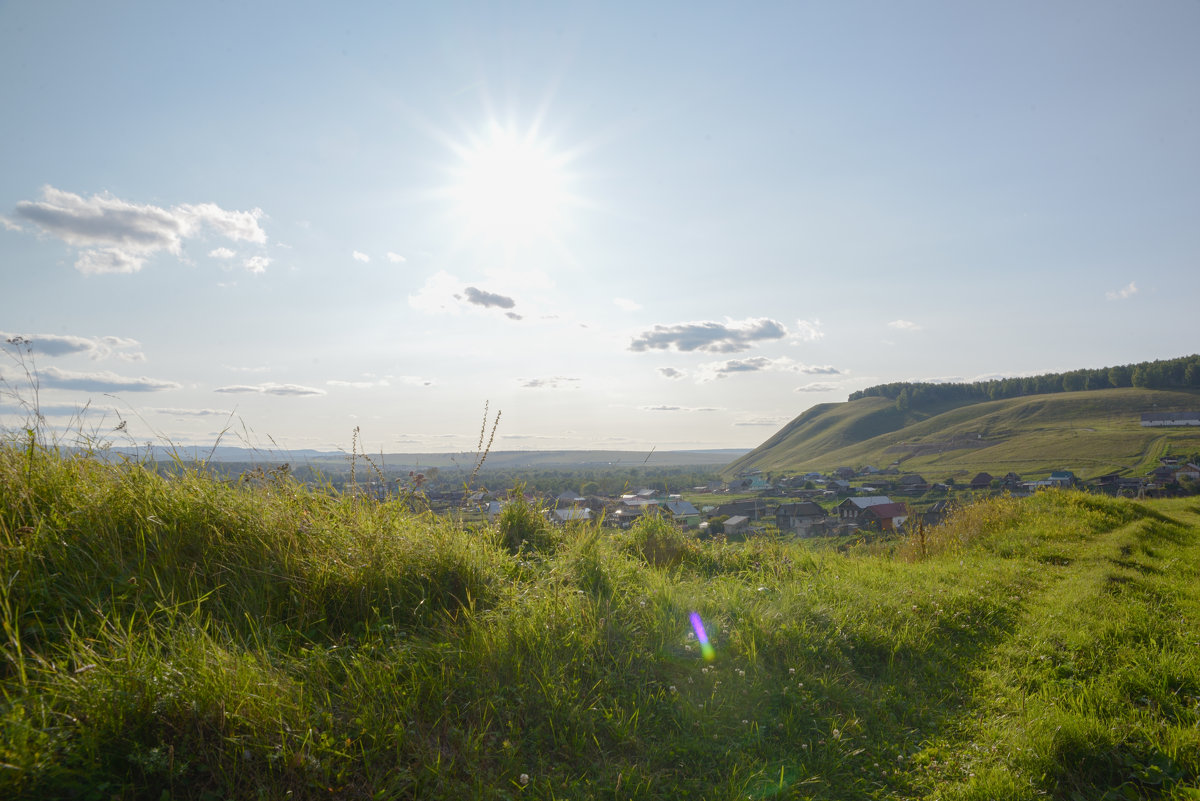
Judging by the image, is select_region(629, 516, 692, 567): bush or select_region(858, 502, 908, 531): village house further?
select_region(858, 502, 908, 531): village house

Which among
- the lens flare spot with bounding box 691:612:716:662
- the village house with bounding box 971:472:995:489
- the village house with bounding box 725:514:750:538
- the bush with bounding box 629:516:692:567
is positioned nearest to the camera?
the lens flare spot with bounding box 691:612:716:662

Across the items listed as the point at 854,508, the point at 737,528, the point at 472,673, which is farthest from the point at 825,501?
the point at 472,673

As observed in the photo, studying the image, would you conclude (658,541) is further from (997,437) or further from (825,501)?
(997,437)

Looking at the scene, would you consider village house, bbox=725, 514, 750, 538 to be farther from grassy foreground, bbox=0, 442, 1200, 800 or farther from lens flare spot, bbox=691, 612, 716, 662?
lens flare spot, bbox=691, 612, 716, 662

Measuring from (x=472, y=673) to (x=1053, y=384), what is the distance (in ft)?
550

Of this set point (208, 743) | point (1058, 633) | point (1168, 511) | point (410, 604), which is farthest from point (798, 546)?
point (1168, 511)

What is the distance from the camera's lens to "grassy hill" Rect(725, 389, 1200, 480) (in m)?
69.7

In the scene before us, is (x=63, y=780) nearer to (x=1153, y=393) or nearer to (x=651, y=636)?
(x=651, y=636)

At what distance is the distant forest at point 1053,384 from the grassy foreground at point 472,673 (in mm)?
147597

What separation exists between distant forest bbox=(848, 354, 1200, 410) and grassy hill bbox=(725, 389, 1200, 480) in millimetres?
5466

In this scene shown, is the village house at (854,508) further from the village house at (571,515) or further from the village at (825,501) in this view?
the village house at (571,515)

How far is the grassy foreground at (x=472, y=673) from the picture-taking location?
2.54 m

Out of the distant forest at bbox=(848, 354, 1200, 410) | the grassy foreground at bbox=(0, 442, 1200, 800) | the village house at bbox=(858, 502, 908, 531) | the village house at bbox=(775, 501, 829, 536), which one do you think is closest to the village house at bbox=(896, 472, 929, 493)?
the village house at bbox=(775, 501, 829, 536)

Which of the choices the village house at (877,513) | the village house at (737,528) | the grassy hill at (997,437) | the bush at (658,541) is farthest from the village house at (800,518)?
the grassy hill at (997,437)
